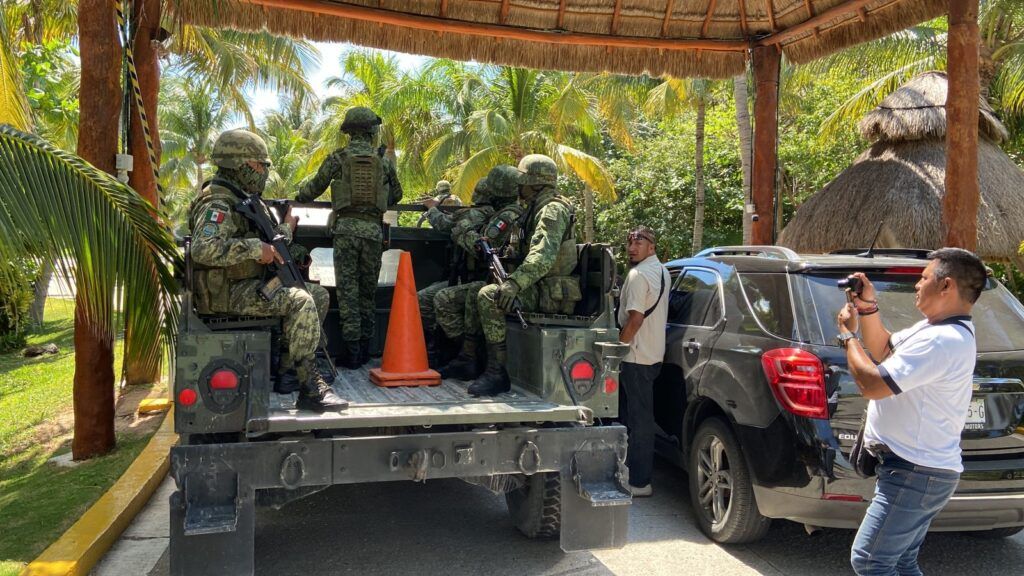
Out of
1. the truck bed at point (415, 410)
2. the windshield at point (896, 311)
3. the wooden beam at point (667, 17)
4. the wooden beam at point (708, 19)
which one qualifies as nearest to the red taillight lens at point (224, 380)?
the truck bed at point (415, 410)

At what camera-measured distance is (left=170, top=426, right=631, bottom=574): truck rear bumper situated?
3.59 meters

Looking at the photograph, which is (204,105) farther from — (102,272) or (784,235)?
(102,272)

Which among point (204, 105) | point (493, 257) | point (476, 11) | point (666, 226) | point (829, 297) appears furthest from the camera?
point (204, 105)

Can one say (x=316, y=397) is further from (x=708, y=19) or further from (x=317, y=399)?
(x=708, y=19)

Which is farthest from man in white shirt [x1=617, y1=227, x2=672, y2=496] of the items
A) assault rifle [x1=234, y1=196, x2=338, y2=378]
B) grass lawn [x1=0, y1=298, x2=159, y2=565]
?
grass lawn [x1=0, y1=298, x2=159, y2=565]

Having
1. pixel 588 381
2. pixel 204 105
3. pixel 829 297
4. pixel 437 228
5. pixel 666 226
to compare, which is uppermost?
pixel 204 105

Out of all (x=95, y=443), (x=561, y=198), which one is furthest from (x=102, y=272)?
(x=561, y=198)

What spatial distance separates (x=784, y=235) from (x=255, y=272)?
11150mm

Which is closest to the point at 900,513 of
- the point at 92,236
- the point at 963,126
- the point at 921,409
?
the point at 921,409

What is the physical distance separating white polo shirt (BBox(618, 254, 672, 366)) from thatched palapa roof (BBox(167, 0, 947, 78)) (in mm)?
3945

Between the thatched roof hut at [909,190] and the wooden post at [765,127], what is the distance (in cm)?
381

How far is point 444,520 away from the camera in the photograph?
17.0 feet

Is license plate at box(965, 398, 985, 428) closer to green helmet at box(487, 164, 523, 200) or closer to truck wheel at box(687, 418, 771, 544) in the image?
truck wheel at box(687, 418, 771, 544)

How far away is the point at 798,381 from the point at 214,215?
3.23m
